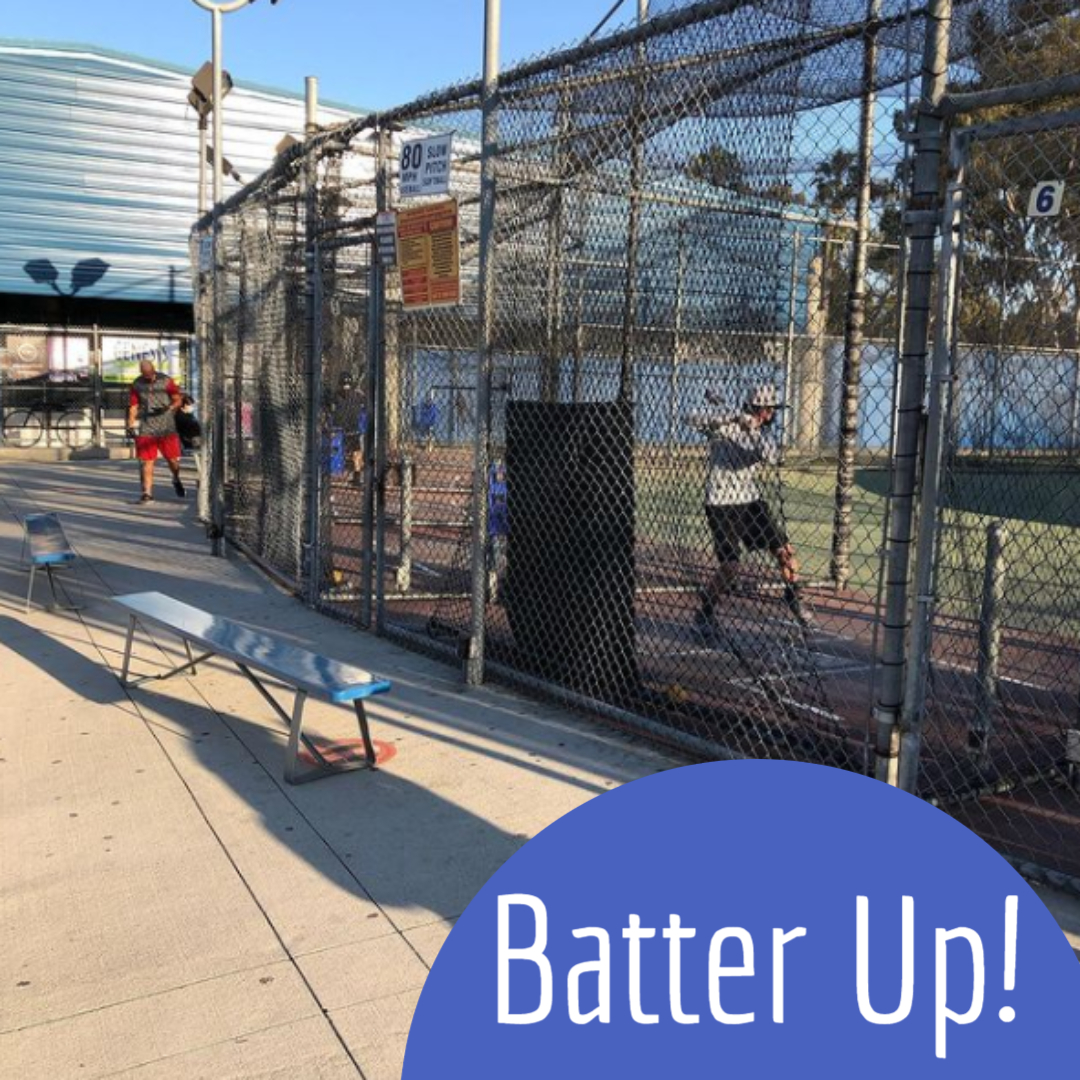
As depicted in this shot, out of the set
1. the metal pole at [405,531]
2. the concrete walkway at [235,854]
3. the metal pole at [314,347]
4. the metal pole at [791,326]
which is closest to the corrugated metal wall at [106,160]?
the metal pole at [405,531]

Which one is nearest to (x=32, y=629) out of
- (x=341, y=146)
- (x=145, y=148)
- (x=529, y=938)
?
(x=341, y=146)

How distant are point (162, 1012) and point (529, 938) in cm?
206

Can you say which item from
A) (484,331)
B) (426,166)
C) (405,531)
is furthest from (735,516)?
(405,531)

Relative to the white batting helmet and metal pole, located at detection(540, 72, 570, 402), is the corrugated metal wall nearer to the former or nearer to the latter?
metal pole, located at detection(540, 72, 570, 402)

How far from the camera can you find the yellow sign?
596cm

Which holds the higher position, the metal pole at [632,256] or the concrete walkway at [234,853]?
the metal pole at [632,256]

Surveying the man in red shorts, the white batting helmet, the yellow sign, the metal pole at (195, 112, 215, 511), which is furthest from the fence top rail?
the man in red shorts

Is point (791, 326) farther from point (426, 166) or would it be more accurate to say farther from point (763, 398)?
point (426, 166)

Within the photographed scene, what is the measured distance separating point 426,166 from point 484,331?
935 millimetres

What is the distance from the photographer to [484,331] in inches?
231

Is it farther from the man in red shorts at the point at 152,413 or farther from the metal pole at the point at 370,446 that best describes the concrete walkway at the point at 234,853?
the man in red shorts at the point at 152,413

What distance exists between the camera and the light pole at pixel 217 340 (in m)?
10.6

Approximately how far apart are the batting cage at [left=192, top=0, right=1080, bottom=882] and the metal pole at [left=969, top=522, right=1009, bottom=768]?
0.02m

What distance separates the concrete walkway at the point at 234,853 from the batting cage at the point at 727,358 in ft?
2.06
